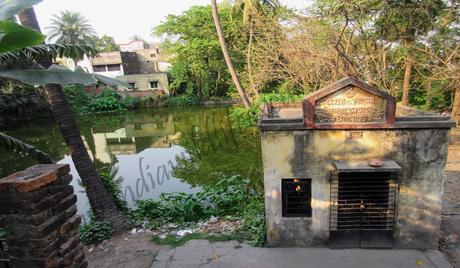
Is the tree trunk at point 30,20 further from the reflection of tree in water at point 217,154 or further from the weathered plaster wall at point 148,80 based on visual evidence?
the weathered plaster wall at point 148,80

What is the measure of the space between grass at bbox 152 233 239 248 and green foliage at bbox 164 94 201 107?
28030 millimetres

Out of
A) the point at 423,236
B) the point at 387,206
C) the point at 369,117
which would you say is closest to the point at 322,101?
the point at 369,117

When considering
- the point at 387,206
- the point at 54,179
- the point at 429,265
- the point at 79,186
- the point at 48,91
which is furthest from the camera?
the point at 79,186

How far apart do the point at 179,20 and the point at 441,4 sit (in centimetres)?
2331

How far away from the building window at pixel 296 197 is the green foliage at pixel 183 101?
2913cm

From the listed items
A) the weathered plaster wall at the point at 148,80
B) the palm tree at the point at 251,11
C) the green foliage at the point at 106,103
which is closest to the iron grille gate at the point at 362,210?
the palm tree at the point at 251,11

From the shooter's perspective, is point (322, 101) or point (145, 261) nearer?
point (322, 101)

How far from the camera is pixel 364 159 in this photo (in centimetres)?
546

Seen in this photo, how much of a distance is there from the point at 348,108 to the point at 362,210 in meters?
1.96

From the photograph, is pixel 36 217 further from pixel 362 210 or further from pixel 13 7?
pixel 362 210

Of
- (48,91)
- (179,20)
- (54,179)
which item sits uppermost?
(179,20)

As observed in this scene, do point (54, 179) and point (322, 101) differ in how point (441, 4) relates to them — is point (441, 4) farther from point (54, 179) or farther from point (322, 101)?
point (54, 179)

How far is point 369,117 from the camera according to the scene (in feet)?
17.4

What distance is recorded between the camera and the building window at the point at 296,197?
18.9 feet
